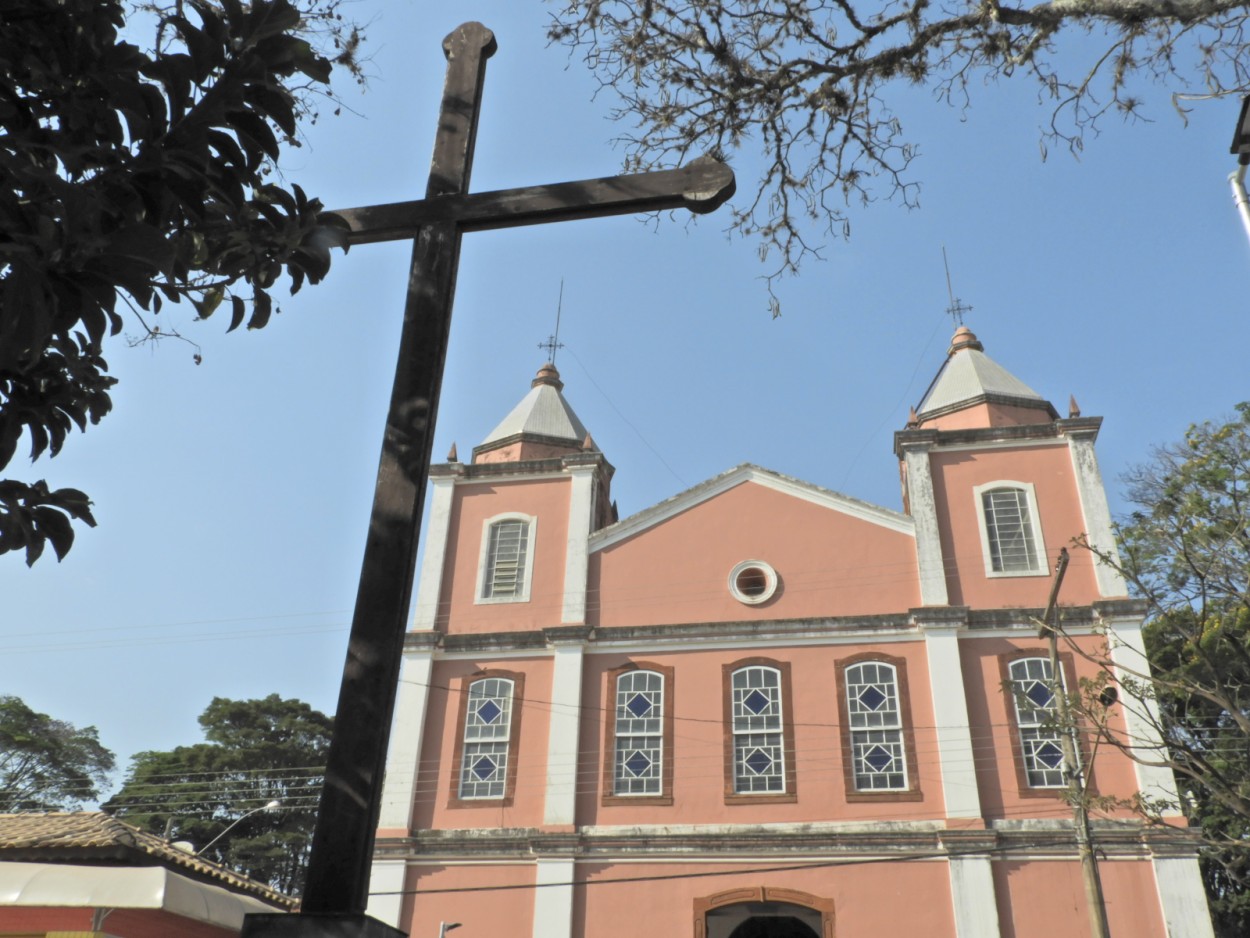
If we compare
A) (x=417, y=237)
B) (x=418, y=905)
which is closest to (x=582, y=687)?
(x=418, y=905)

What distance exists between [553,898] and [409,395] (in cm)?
1453

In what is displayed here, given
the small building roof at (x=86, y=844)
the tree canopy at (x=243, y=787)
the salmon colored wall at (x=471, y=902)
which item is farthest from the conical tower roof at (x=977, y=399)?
the tree canopy at (x=243, y=787)

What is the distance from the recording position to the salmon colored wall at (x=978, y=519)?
17.0 m

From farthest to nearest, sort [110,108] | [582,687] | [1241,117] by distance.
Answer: [582,687]
[1241,117]
[110,108]

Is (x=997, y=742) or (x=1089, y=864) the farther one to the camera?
(x=997, y=742)

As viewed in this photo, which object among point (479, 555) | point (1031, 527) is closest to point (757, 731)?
point (1031, 527)

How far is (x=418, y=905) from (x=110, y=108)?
1595 cm

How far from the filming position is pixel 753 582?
18.2 meters

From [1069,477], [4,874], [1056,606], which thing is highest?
[1069,477]

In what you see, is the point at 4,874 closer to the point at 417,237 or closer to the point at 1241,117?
the point at 417,237

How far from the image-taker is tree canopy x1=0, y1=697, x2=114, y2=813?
107ft

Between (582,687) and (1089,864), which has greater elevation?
(582,687)

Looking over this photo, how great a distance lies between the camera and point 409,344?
2912 millimetres

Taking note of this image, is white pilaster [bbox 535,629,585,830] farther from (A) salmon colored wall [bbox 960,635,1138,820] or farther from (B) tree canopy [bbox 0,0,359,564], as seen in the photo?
(B) tree canopy [bbox 0,0,359,564]
